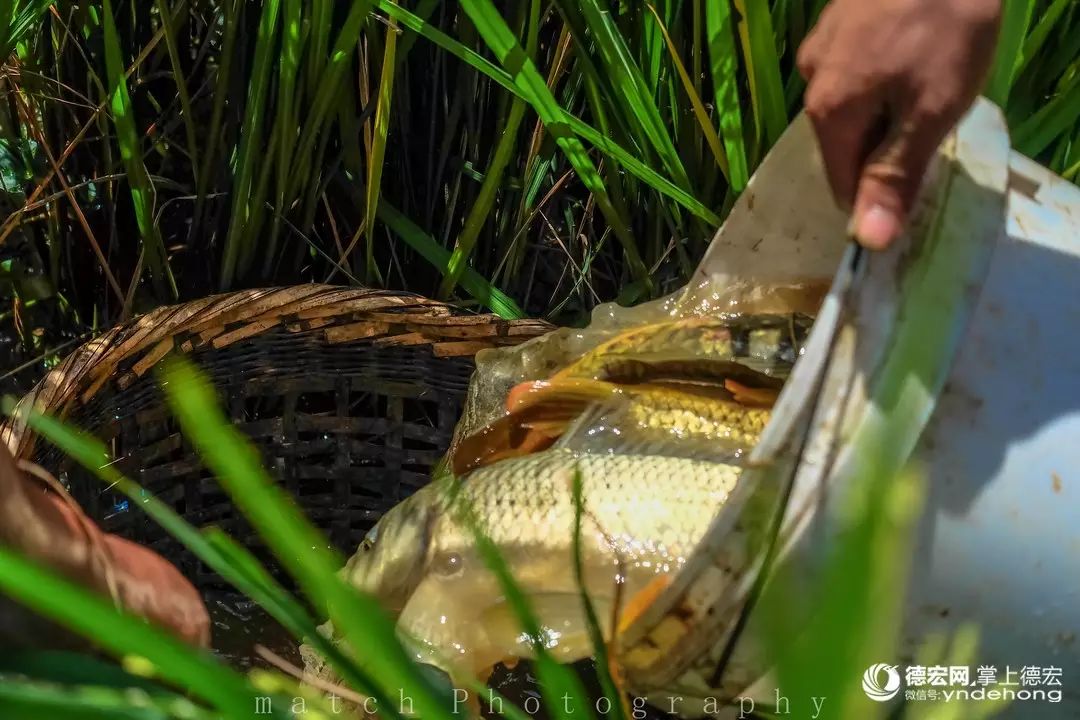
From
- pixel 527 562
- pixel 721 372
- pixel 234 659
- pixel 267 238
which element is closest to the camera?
pixel 527 562

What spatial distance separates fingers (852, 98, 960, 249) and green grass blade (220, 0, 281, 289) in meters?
0.68

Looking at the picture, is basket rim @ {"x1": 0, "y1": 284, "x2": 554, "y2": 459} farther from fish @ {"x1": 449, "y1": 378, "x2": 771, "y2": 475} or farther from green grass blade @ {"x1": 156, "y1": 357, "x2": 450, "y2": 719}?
green grass blade @ {"x1": 156, "y1": 357, "x2": 450, "y2": 719}

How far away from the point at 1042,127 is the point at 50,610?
99 centimetres

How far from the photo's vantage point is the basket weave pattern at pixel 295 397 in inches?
36.4

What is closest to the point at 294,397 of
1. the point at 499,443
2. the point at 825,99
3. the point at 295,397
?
the point at 295,397

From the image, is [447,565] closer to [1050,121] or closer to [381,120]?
[381,120]

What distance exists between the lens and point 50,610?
192 mm

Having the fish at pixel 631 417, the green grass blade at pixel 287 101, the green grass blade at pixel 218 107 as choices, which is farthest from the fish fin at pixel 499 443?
the green grass blade at pixel 218 107

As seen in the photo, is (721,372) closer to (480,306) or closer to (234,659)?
(480,306)

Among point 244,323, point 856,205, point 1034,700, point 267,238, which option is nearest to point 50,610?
point 856,205

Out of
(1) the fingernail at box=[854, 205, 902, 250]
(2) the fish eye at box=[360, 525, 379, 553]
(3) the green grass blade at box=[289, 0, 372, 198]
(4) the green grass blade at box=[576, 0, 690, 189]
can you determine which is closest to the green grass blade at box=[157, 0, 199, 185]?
(3) the green grass blade at box=[289, 0, 372, 198]

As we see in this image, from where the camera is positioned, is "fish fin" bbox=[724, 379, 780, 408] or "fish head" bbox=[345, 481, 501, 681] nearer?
"fish head" bbox=[345, 481, 501, 681]

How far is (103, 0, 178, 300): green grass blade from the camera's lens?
0.93 meters

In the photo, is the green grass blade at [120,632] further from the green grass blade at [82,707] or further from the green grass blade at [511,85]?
the green grass blade at [511,85]
